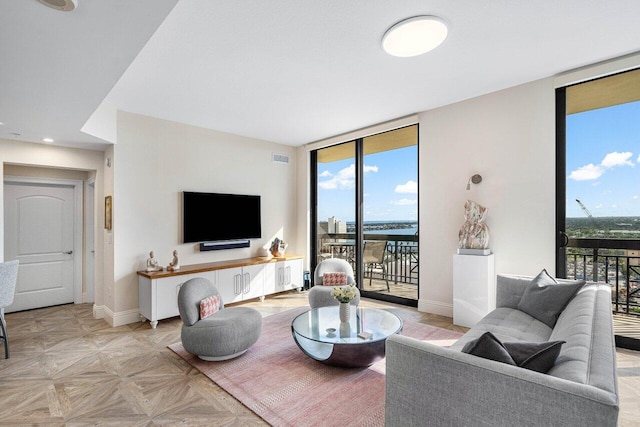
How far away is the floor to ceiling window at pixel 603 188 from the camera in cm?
302

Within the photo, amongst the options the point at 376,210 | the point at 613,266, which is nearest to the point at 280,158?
the point at 376,210

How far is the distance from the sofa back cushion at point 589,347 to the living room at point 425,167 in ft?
5.29

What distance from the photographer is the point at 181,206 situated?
458 centimetres

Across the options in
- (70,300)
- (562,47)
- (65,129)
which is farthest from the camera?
(70,300)

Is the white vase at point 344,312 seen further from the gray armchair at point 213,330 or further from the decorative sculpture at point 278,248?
the decorative sculpture at point 278,248

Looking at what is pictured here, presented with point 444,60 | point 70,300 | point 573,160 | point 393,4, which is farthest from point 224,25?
point 70,300

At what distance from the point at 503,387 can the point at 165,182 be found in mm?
4450

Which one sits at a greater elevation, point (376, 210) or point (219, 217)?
point (376, 210)

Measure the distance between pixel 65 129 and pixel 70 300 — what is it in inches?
117

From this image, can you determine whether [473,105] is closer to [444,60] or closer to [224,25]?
[444,60]

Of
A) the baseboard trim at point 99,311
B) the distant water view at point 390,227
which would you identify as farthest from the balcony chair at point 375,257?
the baseboard trim at point 99,311

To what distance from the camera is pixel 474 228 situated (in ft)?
12.3

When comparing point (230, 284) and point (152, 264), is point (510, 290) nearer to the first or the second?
point (230, 284)

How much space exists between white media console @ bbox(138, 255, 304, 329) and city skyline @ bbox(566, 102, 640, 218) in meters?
3.94
